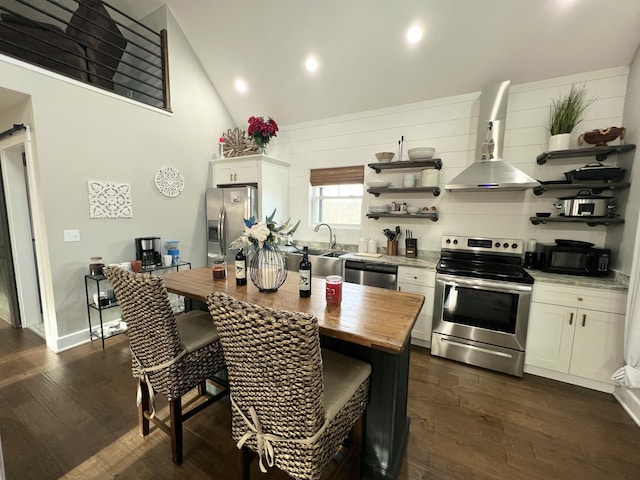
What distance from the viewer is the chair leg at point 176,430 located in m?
1.51

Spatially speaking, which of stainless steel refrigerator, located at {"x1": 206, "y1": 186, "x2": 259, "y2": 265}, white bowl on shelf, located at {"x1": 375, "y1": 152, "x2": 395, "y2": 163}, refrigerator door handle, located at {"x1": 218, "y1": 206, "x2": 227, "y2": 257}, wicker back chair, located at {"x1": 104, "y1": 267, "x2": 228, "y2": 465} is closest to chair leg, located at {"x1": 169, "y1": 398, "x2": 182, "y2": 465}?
wicker back chair, located at {"x1": 104, "y1": 267, "x2": 228, "y2": 465}

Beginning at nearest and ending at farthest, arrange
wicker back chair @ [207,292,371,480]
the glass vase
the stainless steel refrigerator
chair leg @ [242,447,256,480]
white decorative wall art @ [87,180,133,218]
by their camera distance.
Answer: wicker back chair @ [207,292,371,480] → chair leg @ [242,447,256,480] → the glass vase → white decorative wall art @ [87,180,133,218] → the stainless steel refrigerator

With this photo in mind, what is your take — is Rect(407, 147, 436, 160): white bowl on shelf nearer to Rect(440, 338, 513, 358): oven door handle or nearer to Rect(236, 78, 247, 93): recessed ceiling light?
Rect(440, 338, 513, 358): oven door handle

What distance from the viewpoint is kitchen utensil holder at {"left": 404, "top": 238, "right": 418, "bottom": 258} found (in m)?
3.29

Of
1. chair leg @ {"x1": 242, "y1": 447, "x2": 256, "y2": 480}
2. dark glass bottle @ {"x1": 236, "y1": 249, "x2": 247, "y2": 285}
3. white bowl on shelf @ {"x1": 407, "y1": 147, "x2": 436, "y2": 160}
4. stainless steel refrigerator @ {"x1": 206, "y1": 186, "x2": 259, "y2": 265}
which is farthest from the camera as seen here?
stainless steel refrigerator @ {"x1": 206, "y1": 186, "x2": 259, "y2": 265}

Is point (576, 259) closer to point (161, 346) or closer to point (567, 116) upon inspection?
point (567, 116)

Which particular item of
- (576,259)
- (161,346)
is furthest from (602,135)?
(161,346)

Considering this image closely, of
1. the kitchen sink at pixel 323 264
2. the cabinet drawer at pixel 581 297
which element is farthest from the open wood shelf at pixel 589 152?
the kitchen sink at pixel 323 264

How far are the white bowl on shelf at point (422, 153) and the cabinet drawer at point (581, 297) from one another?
1.66 meters

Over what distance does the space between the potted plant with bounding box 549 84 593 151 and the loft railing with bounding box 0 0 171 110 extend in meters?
4.37

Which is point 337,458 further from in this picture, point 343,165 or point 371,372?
point 343,165

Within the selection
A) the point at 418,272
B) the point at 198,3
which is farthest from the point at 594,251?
the point at 198,3

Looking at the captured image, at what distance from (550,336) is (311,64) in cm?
377

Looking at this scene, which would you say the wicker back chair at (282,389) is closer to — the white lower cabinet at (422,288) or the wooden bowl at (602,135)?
the white lower cabinet at (422,288)
